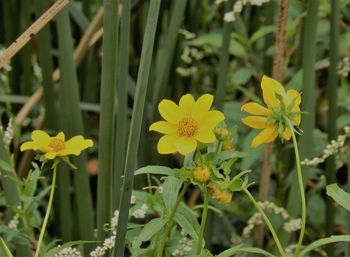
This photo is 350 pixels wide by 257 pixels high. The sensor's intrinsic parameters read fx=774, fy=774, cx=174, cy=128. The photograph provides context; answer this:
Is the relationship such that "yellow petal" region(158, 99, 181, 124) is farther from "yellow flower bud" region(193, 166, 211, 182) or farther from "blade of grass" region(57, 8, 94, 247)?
Result: "blade of grass" region(57, 8, 94, 247)

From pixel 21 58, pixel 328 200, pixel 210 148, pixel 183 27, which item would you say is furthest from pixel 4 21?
pixel 210 148

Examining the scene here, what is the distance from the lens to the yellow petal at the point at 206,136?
1.97ft

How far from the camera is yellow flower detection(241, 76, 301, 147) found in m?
0.61

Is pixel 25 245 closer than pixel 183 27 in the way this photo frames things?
Yes

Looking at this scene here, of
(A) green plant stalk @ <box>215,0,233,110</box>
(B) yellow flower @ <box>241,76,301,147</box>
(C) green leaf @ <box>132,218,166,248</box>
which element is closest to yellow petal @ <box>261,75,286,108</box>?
(B) yellow flower @ <box>241,76,301,147</box>

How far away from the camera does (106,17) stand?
734mm

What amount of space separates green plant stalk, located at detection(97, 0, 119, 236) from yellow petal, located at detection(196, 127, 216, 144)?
0.54 ft

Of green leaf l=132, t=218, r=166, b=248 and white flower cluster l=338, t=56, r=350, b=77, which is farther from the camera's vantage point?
white flower cluster l=338, t=56, r=350, b=77

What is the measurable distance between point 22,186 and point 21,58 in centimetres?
50

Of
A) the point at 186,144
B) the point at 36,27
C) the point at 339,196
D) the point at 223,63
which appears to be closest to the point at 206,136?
the point at 186,144

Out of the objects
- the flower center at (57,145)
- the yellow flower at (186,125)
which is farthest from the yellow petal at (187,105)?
the flower center at (57,145)

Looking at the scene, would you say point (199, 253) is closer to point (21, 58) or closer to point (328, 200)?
point (328, 200)

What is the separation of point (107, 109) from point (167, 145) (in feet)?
0.52

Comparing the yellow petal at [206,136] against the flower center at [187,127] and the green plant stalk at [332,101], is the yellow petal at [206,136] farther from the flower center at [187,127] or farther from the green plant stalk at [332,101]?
the green plant stalk at [332,101]
